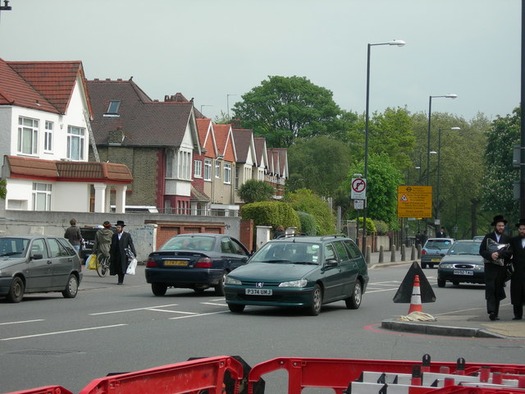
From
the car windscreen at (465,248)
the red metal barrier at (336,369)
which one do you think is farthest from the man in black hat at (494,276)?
the car windscreen at (465,248)

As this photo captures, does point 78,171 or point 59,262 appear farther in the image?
point 78,171

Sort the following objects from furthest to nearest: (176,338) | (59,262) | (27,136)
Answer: (27,136), (59,262), (176,338)

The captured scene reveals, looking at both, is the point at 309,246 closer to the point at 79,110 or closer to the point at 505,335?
the point at 505,335

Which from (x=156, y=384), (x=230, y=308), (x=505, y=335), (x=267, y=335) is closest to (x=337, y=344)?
(x=267, y=335)

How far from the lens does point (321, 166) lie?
101 metres

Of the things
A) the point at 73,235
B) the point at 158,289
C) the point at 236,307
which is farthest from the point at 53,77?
the point at 236,307

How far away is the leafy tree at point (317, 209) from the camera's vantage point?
66.6m

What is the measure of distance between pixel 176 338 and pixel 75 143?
40932 mm

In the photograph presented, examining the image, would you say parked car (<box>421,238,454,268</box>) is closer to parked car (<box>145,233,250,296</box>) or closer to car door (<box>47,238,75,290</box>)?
parked car (<box>145,233,250,296</box>)

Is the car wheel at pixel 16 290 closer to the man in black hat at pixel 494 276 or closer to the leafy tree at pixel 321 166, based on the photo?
the man in black hat at pixel 494 276

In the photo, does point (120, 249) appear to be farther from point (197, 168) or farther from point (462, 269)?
point (197, 168)

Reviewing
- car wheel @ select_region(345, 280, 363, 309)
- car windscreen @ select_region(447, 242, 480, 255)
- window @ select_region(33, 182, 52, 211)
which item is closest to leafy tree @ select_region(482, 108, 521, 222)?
window @ select_region(33, 182, 52, 211)

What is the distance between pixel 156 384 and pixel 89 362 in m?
6.06

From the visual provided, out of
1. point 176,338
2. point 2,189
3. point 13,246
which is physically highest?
point 2,189
